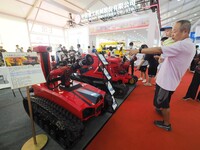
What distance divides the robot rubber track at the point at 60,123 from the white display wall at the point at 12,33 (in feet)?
33.7

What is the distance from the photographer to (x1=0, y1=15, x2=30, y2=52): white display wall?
920 centimetres

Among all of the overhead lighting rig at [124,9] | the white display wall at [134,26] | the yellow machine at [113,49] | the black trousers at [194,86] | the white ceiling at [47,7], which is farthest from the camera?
the white ceiling at [47,7]

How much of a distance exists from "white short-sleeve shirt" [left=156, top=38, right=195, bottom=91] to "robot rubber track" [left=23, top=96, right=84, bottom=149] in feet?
4.98

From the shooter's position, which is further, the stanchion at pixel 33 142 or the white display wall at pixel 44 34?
the white display wall at pixel 44 34

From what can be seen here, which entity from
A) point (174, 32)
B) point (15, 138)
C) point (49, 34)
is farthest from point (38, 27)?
point (174, 32)

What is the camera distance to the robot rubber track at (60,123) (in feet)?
5.11

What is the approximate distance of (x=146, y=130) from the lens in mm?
2119

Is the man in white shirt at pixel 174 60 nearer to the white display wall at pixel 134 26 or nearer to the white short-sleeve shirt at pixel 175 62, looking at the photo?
the white short-sleeve shirt at pixel 175 62

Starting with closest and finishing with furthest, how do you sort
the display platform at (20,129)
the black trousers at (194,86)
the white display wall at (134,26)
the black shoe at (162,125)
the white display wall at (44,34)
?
the display platform at (20,129), the black shoe at (162,125), the black trousers at (194,86), the white display wall at (134,26), the white display wall at (44,34)

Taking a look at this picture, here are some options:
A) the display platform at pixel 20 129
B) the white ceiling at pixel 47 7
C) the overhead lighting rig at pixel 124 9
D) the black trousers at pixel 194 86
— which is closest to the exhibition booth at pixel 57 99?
the display platform at pixel 20 129

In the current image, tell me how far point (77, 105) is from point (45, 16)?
12.0 metres

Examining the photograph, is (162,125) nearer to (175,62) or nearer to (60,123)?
(175,62)

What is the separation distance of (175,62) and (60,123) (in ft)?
6.29

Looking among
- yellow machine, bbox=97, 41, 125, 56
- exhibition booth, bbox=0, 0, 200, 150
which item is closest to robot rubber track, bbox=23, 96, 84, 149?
exhibition booth, bbox=0, 0, 200, 150
